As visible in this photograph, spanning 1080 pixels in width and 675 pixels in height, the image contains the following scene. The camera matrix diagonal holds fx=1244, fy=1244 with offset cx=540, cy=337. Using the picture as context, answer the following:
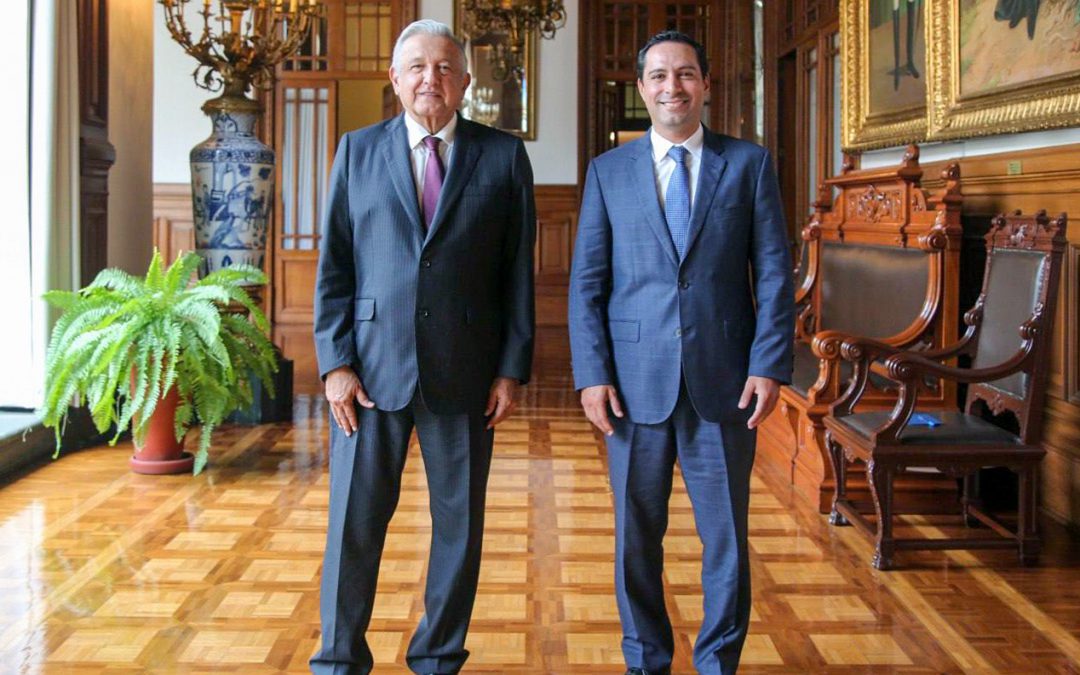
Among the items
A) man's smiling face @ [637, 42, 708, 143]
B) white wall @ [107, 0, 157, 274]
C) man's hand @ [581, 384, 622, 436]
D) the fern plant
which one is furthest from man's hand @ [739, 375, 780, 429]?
white wall @ [107, 0, 157, 274]

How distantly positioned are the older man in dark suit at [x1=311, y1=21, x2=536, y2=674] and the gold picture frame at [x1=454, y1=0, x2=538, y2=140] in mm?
8256

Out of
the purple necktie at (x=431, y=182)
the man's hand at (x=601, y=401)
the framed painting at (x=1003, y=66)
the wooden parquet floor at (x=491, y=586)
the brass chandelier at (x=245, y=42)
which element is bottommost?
the wooden parquet floor at (x=491, y=586)

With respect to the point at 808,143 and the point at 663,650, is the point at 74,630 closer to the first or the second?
the point at 663,650

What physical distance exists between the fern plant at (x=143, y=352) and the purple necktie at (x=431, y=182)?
108 inches

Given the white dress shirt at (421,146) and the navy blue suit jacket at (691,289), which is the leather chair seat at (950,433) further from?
the white dress shirt at (421,146)

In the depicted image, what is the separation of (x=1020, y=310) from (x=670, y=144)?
2.05 metres

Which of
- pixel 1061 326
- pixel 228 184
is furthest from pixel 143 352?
pixel 1061 326

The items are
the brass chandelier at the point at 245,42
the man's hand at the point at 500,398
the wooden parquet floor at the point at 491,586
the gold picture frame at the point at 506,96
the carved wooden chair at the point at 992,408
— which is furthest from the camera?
the gold picture frame at the point at 506,96

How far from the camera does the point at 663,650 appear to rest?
2738mm

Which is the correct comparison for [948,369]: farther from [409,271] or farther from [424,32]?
[424,32]

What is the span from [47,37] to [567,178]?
5.89 meters

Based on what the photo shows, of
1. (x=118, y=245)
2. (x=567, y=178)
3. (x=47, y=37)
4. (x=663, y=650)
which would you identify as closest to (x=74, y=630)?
(x=663, y=650)

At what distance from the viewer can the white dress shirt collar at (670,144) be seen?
2666 mm

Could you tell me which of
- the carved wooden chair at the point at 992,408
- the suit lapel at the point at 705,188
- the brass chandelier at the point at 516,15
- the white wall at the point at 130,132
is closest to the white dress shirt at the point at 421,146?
the suit lapel at the point at 705,188
